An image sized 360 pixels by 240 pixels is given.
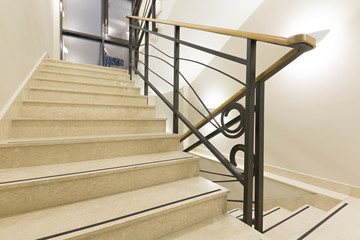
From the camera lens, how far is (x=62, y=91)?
1794 mm

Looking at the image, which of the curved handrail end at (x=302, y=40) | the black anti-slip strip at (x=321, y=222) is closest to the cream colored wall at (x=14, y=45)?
the curved handrail end at (x=302, y=40)

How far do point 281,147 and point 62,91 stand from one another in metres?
2.34

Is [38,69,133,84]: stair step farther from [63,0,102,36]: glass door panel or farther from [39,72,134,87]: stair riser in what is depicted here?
[63,0,102,36]: glass door panel

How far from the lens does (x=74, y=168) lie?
3.27 feet

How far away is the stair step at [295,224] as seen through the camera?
1188 mm

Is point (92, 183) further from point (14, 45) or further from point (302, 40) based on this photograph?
point (14, 45)

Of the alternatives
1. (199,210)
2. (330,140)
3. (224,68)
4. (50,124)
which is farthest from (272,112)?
(50,124)

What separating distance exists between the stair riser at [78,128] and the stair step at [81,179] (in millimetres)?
376

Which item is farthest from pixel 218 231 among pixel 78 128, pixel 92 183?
pixel 78 128

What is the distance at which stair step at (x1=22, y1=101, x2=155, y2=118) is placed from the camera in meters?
1.47

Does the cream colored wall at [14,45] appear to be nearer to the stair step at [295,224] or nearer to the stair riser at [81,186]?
the stair riser at [81,186]

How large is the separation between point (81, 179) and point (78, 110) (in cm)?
91

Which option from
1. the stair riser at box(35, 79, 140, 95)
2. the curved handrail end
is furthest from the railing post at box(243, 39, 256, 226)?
the stair riser at box(35, 79, 140, 95)

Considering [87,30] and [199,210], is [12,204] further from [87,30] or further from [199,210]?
[87,30]
